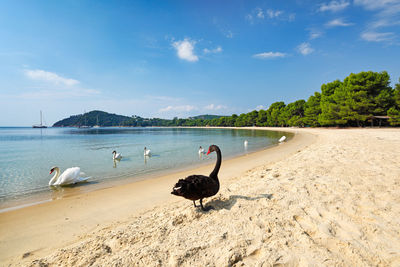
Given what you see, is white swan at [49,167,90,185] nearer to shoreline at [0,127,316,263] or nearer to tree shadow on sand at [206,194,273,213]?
shoreline at [0,127,316,263]

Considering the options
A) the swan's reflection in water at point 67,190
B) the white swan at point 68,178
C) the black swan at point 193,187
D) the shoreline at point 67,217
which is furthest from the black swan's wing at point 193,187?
the white swan at point 68,178

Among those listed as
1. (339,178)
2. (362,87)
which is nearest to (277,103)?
(362,87)

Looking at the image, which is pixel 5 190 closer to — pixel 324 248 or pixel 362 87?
pixel 324 248

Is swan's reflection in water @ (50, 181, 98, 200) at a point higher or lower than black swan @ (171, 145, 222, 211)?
lower

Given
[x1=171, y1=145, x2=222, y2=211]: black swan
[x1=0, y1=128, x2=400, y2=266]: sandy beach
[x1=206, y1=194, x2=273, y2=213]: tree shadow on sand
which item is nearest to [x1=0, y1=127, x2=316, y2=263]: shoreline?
[x1=0, y1=128, x2=400, y2=266]: sandy beach

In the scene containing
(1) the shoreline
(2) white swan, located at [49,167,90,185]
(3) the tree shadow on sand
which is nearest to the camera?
(1) the shoreline

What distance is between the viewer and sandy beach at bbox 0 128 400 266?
248 centimetres

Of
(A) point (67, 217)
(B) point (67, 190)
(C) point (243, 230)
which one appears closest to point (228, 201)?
(C) point (243, 230)

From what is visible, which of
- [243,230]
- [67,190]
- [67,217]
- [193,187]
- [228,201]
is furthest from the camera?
[67,190]

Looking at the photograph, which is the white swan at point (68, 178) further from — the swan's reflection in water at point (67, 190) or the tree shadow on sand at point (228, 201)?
the tree shadow on sand at point (228, 201)

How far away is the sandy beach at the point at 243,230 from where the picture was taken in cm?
248

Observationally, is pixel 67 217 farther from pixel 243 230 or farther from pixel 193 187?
pixel 243 230

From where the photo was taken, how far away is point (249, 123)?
369 ft

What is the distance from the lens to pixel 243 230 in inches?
120
